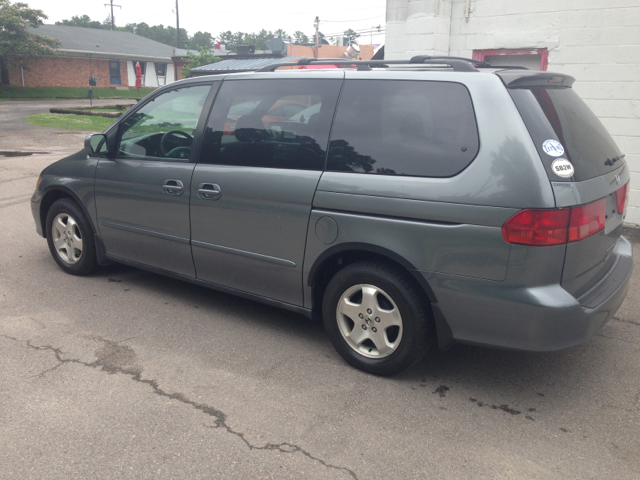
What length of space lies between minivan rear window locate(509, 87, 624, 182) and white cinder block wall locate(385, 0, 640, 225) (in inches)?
168

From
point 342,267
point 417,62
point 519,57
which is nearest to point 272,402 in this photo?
point 342,267

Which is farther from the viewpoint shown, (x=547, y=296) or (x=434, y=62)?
(x=434, y=62)

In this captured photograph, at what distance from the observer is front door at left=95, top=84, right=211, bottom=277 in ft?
14.1

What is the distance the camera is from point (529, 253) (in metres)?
2.89

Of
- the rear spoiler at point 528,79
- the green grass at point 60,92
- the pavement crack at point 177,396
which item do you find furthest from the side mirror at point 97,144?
the green grass at point 60,92

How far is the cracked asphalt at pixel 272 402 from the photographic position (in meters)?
2.71

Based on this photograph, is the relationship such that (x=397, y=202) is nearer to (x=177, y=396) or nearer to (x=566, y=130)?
(x=566, y=130)

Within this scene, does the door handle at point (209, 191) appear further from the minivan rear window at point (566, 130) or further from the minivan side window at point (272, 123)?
the minivan rear window at point (566, 130)

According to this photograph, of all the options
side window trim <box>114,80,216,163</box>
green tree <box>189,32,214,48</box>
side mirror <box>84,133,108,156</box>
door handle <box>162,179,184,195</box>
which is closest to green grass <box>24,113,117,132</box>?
side mirror <box>84,133,108,156</box>

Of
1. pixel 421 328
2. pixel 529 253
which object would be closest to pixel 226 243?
pixel 421 328

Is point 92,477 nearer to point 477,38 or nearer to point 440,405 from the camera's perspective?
point 440,405

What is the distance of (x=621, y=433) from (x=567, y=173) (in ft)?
4.47

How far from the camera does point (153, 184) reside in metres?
4.41

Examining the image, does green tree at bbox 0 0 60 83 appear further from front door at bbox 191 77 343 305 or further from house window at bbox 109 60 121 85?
front door at bbox 191 77 343 305
